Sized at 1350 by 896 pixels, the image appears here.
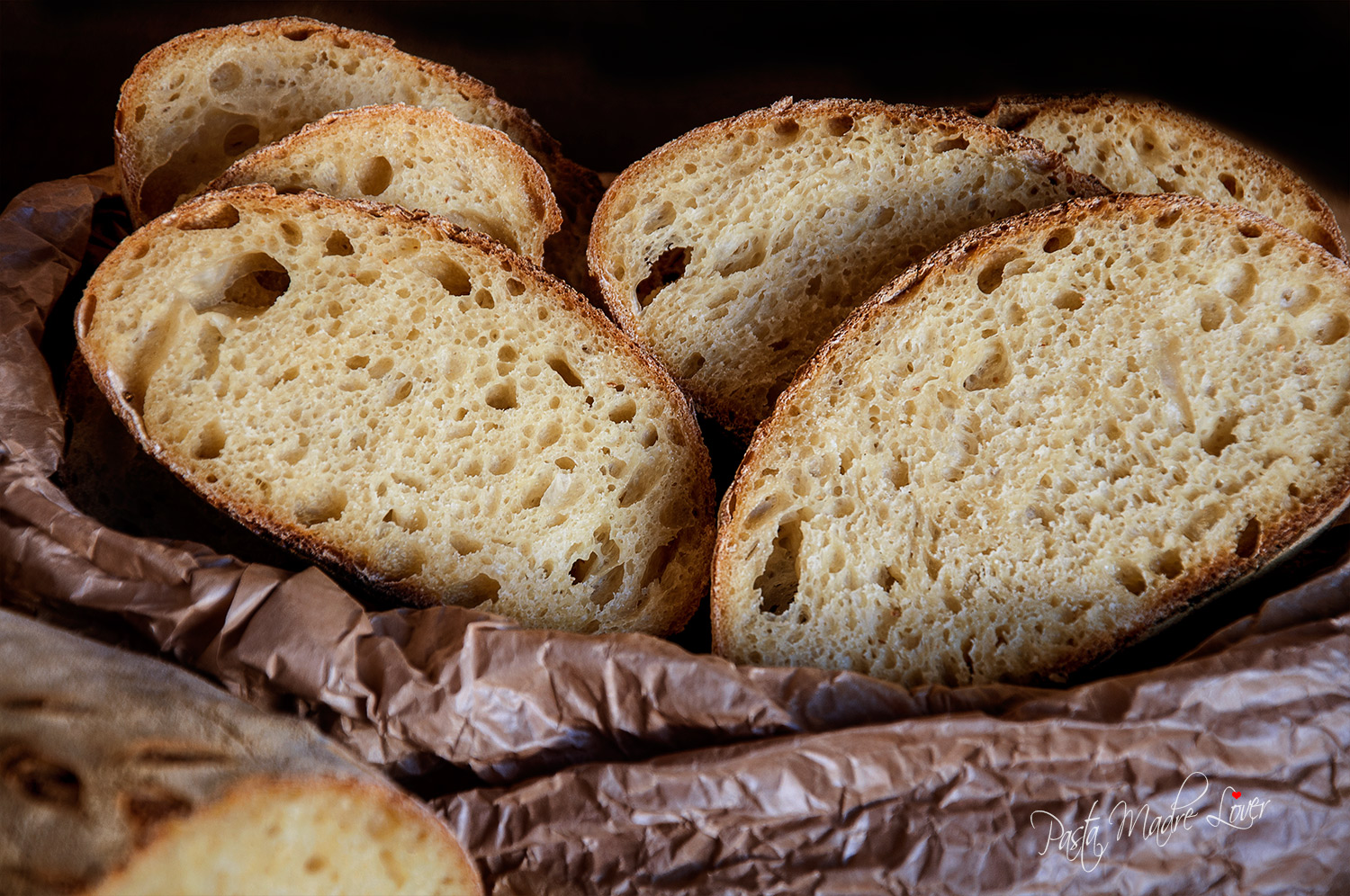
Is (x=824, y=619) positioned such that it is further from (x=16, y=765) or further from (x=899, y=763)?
(x=16, y=765)

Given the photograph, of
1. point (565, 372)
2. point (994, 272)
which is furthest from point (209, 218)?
point (994, 272)

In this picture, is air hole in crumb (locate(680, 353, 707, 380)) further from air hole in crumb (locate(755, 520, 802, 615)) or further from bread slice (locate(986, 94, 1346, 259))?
bread slice (locate(986, 94, 1346, 259))

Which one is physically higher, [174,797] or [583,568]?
[174,797]

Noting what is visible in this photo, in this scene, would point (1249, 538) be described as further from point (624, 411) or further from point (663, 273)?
point (663, 273)

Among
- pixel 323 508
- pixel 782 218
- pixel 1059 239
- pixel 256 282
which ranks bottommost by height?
pixel 323 508

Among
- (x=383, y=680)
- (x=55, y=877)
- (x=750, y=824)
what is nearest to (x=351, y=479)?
(x=383, y=680)

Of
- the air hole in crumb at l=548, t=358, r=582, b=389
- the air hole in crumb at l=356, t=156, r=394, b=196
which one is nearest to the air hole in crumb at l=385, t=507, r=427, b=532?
the air hole in crumb at l=548, t=358, r=582, b=389
